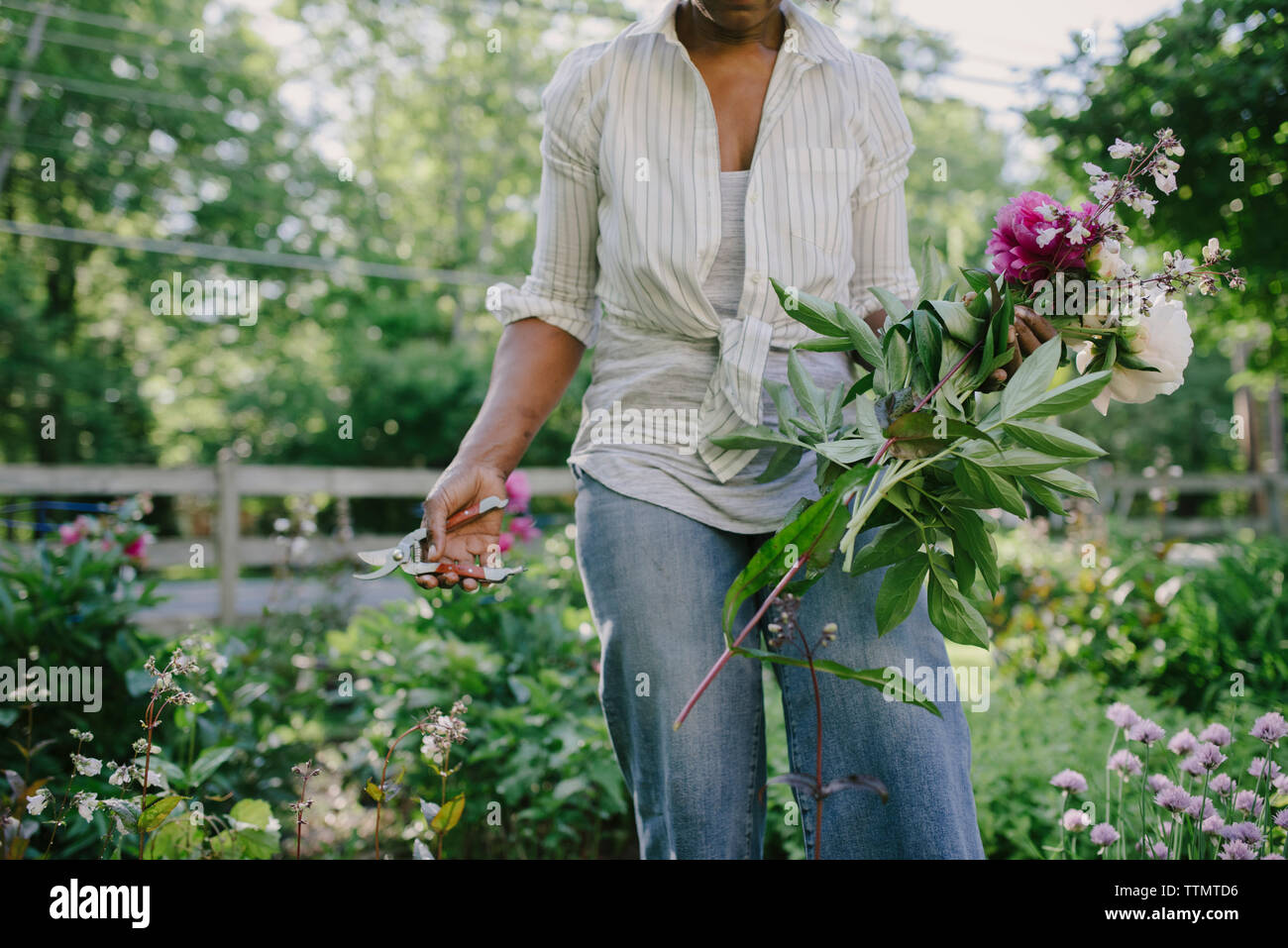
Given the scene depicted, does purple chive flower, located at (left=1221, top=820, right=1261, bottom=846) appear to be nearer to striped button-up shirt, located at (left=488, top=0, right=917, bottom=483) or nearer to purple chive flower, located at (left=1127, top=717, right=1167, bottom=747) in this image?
purple chive flower, located at (left=1127, top=717, right=1167, bottom=747)

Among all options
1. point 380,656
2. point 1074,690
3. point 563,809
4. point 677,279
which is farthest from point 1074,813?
point 380,656

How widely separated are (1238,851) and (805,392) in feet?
3.46

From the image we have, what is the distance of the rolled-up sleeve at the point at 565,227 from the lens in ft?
5.19

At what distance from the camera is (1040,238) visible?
1.23m

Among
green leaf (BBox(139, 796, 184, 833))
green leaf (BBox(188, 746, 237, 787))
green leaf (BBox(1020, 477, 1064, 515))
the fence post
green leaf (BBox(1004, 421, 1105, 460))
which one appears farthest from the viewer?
the fence post

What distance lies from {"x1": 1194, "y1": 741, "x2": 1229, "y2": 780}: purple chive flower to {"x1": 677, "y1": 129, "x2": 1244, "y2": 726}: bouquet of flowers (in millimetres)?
873

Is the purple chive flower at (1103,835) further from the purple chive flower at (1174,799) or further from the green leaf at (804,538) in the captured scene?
the green leaf at (804,538)

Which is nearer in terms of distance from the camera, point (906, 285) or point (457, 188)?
point (906, 285)

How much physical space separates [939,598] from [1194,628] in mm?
3158

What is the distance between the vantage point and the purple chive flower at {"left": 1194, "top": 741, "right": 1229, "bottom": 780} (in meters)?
1.75
